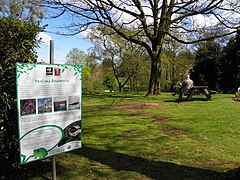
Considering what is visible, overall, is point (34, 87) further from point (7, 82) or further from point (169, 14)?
point (169, 14)

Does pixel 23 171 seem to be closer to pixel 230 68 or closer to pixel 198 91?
pixel 198 91

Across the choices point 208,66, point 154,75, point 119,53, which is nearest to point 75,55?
→ point 119,53

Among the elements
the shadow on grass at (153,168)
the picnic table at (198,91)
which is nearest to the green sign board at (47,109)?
the shadow on grass at (153,168)

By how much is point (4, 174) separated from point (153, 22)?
14.1 metres

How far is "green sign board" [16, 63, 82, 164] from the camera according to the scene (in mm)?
2994

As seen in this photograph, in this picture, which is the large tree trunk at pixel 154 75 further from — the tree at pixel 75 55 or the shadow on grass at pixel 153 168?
the tree at pixel 75 55

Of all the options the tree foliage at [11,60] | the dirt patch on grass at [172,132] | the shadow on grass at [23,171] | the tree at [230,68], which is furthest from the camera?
the tree at [230,68]

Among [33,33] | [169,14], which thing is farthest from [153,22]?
[33,33]

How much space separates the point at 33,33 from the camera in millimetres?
3807

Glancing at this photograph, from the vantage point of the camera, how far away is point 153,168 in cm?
425

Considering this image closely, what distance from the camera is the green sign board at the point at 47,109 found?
2994 mm

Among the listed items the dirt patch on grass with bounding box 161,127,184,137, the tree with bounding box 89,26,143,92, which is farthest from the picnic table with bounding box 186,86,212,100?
the tree with bounding box 89,26,143,92

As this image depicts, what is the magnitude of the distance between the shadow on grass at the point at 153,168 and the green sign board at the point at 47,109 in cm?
109

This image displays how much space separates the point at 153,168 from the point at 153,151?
0.87m
